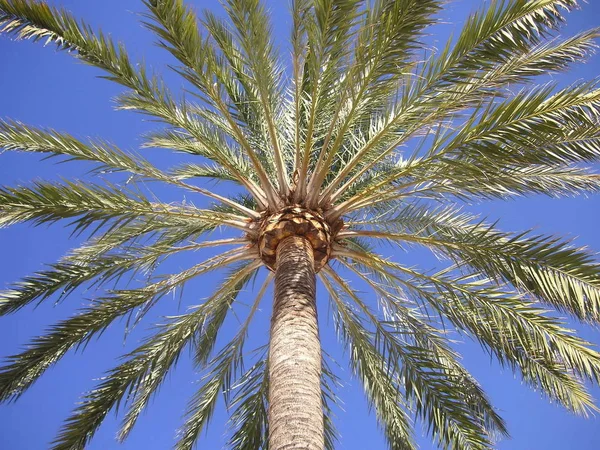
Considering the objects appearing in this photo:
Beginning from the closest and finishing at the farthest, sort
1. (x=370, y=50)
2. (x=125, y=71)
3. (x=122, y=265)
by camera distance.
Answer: (x=370, y=50)
(x=125, y=71)
(x=122, y=265)

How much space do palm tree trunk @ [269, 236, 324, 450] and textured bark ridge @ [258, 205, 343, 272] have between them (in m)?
0.10

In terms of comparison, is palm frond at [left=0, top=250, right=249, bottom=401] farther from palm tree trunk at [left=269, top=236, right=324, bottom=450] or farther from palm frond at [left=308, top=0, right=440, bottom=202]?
palm frond at [left=308, top=0, right=440, bottom=202]

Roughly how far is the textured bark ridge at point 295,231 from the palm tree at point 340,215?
0.02 meters

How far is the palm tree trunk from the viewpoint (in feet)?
17.6

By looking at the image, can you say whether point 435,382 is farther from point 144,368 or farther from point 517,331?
point 144,368

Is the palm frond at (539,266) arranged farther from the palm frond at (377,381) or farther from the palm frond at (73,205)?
the palm frond at (73,205)

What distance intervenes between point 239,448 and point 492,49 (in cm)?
576

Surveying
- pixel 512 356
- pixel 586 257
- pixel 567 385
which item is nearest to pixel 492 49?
pixel 586 257

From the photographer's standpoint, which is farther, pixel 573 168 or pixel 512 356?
pixel 573 168

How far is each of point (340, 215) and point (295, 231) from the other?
82 centimetres

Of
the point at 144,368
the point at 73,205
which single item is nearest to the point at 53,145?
the point at 73,205

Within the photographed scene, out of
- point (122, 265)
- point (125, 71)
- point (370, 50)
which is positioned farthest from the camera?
point (122, 265)

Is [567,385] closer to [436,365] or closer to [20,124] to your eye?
[436,365]

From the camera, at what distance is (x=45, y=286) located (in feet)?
25.2
